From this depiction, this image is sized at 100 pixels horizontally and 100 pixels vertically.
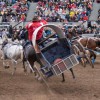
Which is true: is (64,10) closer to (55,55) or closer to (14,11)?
(14,11)

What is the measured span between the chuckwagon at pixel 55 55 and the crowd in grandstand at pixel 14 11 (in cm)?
2177

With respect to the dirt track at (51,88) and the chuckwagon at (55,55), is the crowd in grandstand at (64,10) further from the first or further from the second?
the chuckwagon at (55,55)

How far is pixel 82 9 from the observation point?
34500 mm

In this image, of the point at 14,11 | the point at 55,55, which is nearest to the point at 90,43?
the point at 55,55

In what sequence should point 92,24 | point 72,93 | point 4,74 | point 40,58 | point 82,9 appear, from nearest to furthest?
1. point 72,93
2. point 40,58
3. point 4,74
4. point 92,24
5. point 82,9

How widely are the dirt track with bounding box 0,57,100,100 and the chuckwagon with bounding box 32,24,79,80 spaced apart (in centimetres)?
59

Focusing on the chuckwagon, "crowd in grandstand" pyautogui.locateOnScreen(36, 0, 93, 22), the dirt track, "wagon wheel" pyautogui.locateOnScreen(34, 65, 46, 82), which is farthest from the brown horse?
"crowd in grandstand" pyautogui.locateOnScreen(36, 0, 93, 22)

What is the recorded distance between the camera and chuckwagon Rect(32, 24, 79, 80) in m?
11.3

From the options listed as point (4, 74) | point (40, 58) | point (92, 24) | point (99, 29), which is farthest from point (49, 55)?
point (92, 24)

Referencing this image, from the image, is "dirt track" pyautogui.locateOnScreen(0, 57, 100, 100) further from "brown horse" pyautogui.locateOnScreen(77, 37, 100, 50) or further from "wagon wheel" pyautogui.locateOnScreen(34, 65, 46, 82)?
"brown horse" pyautogui.locateOnScreen(77, 37, 100, 50)

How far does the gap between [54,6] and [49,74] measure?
81.8 ft

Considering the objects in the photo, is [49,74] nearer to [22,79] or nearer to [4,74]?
[22,79]

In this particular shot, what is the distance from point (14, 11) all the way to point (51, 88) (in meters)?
24.8

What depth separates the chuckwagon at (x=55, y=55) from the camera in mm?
11328
